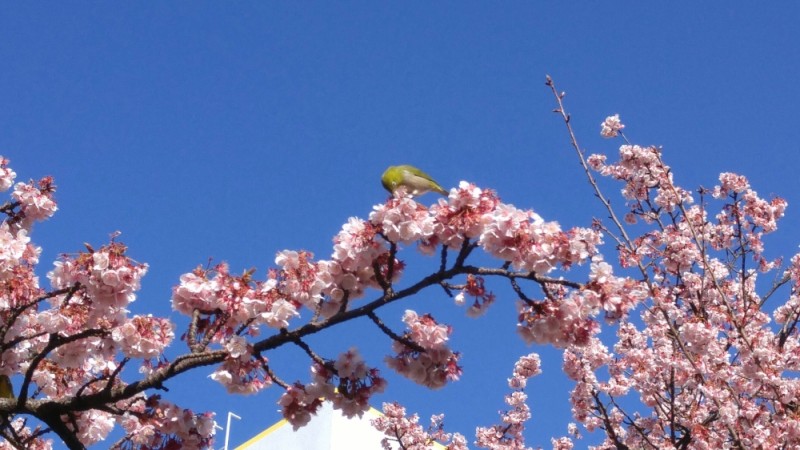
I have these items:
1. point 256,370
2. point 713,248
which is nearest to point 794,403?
point 713,248

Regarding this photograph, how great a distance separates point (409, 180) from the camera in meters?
5.23

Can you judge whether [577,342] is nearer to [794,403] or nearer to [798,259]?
[794,403]

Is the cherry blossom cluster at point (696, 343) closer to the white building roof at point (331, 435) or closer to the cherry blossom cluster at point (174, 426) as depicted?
the cherry blossom cluster at point (174, 426)

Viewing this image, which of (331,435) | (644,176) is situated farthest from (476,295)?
(331,435)

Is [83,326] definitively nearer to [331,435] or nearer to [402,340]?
[402,340]

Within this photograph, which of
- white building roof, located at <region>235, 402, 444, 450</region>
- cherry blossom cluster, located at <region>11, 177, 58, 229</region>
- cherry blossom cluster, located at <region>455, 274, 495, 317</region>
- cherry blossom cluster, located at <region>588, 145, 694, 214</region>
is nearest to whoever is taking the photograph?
cherry blossom cluster, located at <region>455, 274, 495, 317</region>

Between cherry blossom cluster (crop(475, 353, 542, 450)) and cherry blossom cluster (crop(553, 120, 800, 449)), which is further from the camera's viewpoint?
cherry blossom cluster (crop(475, 353, 542, 450))

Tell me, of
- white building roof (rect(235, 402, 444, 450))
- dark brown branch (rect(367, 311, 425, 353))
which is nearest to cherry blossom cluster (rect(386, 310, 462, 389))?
dark brown branch (rect(367, 311, 425, 353))

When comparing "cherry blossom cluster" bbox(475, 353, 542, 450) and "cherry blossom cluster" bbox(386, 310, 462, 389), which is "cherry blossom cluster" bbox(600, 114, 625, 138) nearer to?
"cherry blossom cluster" bbox(475, 353, 542, 450)

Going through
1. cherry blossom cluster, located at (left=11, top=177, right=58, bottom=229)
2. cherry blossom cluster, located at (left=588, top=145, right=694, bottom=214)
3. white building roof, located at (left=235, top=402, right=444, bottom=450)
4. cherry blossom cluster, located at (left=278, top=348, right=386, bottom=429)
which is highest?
white building roof, located at (left=235, top=402, right=444, bottom=450)

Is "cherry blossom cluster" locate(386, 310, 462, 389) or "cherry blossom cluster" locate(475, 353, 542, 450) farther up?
"cherry blossom cluster" locate(475, 353, 542, 450)

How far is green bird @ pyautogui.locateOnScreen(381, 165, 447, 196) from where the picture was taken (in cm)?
524

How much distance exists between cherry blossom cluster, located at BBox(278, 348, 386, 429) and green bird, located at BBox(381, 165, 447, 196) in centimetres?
130

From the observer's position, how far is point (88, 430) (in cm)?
644
